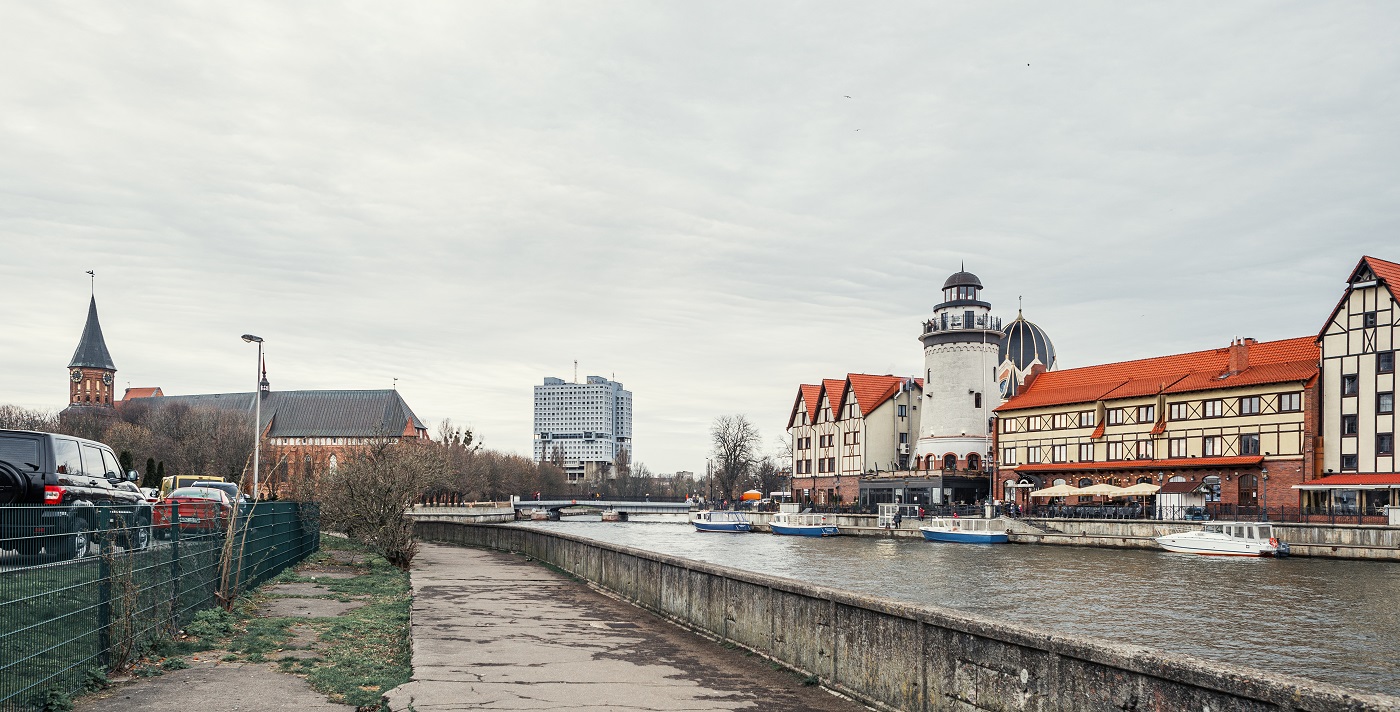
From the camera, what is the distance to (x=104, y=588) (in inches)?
366

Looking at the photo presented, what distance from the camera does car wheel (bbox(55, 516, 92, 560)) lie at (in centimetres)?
836

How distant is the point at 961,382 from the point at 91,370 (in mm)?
128587

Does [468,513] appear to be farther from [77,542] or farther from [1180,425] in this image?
[77,542]

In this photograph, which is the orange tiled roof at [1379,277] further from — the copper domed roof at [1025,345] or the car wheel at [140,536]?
the car wheel at [140,536]

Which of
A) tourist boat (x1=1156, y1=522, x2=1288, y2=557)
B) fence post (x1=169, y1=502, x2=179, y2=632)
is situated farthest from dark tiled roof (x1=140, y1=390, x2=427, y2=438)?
fence post (x1=169, y1=502, x2=179, y2=632)

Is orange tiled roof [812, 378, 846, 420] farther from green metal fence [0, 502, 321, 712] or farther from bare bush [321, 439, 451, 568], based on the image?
green metal fence [0, 502, 321, 712]

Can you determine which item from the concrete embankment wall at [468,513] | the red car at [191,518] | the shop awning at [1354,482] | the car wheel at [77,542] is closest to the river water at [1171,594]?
the red car at [191,518]

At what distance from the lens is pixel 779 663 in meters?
11.8

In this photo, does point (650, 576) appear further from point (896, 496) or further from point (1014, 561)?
point (896, 496)

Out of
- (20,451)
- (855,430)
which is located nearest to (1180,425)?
(855,430)

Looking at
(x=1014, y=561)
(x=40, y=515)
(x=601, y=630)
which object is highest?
(x=40, y=515)

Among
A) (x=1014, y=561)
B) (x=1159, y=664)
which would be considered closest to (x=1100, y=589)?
(x=1014, y=561)

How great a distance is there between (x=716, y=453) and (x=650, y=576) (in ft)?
413

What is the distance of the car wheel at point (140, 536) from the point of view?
1009 centimetres
